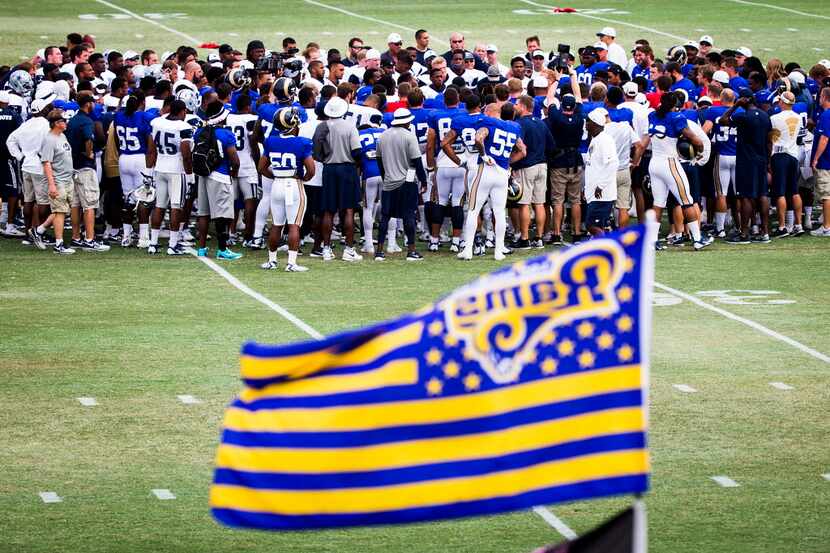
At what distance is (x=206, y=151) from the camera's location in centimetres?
1795

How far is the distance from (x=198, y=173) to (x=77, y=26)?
792 inches

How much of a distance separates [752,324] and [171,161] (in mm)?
6996

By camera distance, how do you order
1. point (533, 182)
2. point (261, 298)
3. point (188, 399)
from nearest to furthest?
point (188, 399) → point (261, 298) → point (533, 182)

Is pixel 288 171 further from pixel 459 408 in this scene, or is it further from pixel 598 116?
pixel 459 408

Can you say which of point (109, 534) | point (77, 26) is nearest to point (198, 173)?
point (109, 534)

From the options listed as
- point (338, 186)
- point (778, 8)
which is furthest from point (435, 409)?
point (778, 8)

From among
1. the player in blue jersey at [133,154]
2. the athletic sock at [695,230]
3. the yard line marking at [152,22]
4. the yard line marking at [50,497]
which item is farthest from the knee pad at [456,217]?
the yard line marking at [152,22]

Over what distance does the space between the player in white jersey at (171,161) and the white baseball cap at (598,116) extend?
453 cm

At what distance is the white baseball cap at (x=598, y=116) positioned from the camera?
1812 centimetres

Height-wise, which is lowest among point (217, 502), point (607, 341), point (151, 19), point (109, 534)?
point (109, 534)

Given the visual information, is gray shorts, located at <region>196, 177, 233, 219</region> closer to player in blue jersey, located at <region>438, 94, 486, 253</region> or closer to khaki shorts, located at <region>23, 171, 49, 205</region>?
khaki shorts, located at <region>23, 171, 49, 205</region>

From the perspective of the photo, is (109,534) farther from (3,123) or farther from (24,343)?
→ (3,123)

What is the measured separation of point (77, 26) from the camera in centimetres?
3691

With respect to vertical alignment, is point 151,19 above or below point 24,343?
above
